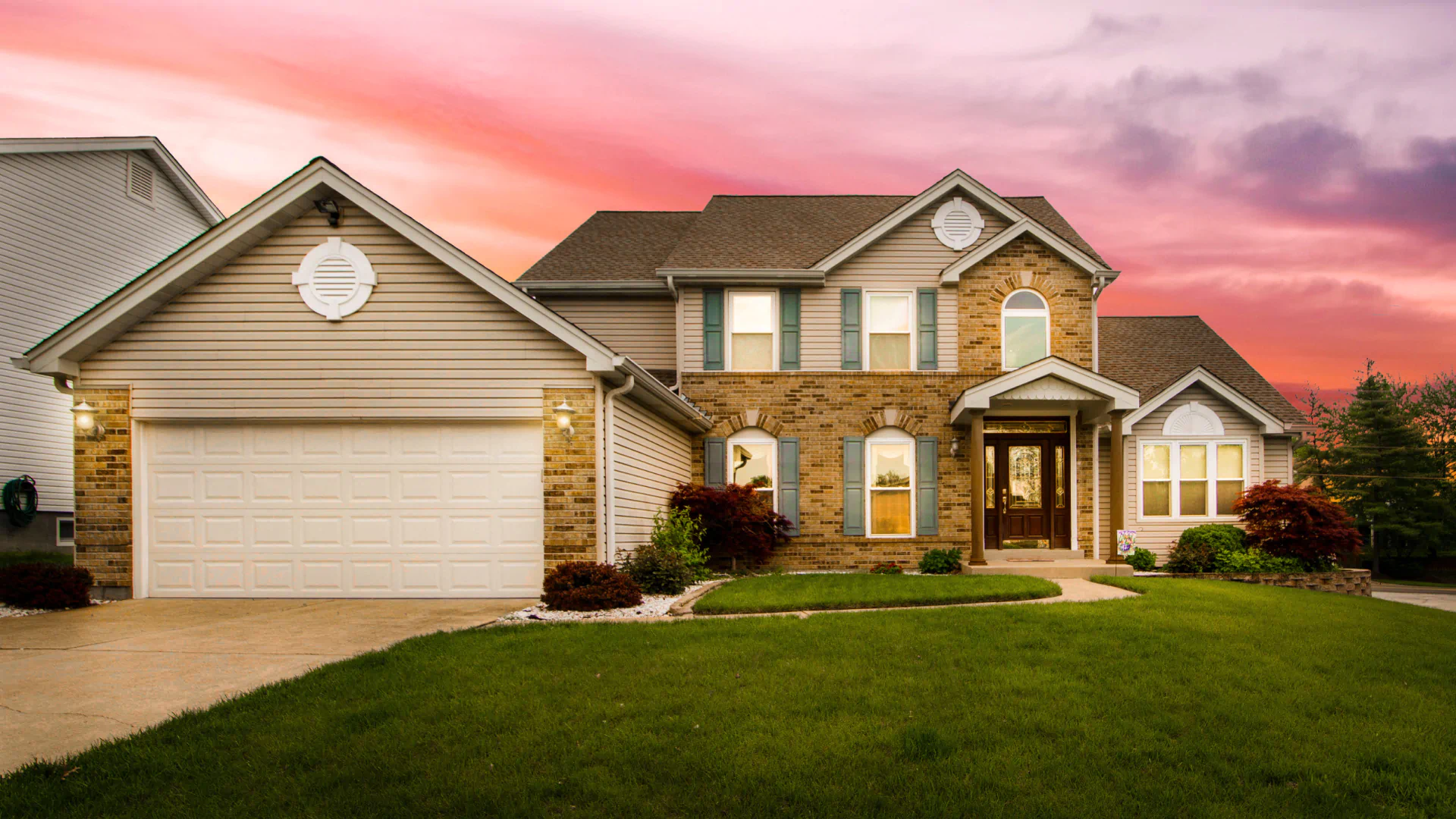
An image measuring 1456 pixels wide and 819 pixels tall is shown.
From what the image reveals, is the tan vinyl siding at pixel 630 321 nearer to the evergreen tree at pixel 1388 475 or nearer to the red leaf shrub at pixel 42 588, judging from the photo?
the red leaf shrub at pixel 42 588

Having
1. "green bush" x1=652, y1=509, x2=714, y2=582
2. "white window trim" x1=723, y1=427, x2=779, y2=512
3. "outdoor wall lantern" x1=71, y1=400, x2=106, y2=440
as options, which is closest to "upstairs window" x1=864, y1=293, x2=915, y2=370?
"white window trim" x1=723, y1=427, x2=779, y2=512

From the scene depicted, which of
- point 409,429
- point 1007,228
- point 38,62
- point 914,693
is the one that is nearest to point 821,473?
point 1007,228

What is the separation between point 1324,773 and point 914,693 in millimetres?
2281

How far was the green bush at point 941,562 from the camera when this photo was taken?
14633mm

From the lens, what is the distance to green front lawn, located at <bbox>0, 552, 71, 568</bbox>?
15258 mm

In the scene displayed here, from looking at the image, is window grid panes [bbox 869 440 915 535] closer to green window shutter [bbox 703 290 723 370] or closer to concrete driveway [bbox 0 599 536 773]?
green window shutter [bbox 703 290 723 370]

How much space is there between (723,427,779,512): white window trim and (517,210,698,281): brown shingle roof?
3652 millimetres

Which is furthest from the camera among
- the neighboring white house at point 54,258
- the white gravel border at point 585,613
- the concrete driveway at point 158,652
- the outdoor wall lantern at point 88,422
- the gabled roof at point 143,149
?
the gabled roof at point 143,149

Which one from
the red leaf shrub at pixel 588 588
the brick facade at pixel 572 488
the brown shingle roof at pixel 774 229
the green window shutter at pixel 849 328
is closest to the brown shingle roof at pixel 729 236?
the brown shingle roof at pixel 774 229

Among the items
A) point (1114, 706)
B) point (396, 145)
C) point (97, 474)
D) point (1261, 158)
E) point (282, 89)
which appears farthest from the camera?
point (396, 145)

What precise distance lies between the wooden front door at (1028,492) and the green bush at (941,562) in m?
1.73

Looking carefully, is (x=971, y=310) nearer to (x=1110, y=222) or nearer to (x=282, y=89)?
(x=1110, y=222)

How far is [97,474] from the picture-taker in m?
10.8

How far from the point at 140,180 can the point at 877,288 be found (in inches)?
696
